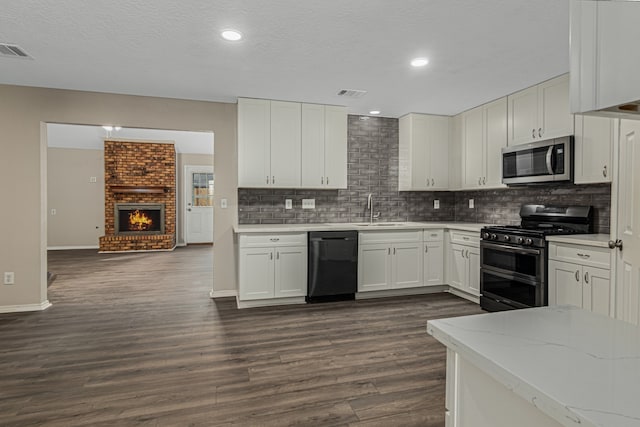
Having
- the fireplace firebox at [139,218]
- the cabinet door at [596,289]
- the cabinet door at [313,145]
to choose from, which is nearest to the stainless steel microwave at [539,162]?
the cabinet door at [596,289]

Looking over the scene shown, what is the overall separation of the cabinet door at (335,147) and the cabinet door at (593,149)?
2.42 metres

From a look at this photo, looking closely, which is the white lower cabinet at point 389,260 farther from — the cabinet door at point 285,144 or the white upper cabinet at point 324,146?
the cabinet door at point 285,144

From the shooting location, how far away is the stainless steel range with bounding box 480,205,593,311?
323 cm

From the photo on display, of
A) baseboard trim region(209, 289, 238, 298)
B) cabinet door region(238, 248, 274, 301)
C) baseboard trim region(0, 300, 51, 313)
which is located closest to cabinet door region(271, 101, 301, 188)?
cabinet door region(238, 248, 274, 301)

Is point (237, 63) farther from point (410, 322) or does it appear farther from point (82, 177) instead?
point (82, 177)

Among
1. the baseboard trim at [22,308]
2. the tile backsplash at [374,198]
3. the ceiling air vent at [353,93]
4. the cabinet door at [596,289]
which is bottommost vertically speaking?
the baseboard trim at [22,308]

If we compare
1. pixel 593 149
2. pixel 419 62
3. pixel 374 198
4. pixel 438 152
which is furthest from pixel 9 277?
pixel 593 149

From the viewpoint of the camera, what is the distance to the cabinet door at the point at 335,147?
14.8ft

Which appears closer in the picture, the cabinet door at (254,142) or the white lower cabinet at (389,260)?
the cabinet door at (254,142)

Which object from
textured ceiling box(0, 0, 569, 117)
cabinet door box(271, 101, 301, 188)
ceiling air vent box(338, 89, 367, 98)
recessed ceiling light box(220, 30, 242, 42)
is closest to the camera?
textured ceiling box(0, 0, 569, 117)

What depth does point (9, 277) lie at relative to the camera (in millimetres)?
3797

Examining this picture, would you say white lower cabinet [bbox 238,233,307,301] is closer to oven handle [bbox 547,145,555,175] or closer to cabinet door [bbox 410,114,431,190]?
cabinet door [bbox 410,114,431,190]

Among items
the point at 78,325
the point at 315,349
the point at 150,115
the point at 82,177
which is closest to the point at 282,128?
the point at 150,115

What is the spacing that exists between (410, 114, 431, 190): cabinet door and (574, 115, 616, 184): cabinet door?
1.85m
